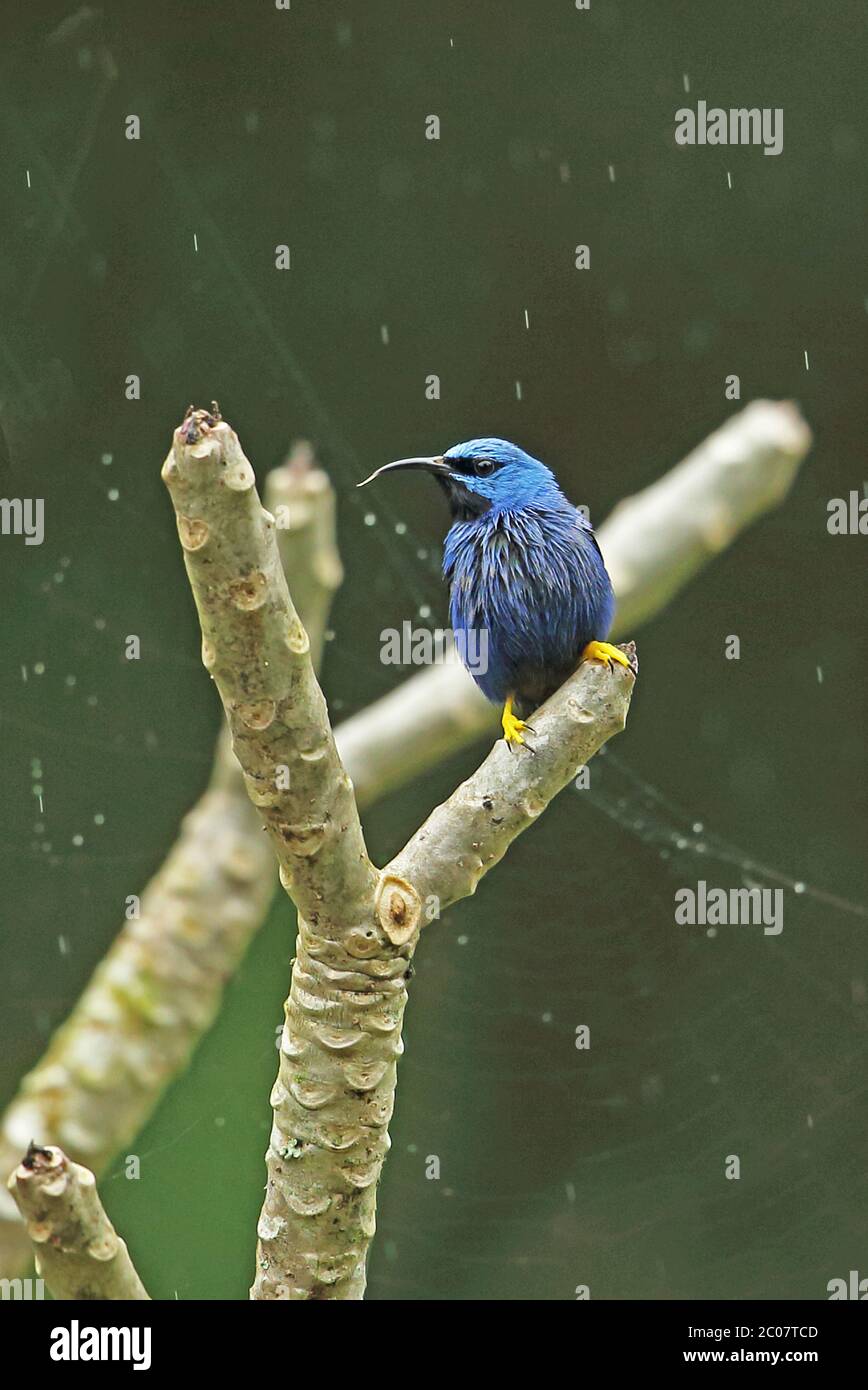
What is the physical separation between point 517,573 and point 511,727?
1.69ft

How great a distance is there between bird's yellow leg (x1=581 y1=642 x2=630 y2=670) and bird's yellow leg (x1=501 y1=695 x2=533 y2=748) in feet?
0.53

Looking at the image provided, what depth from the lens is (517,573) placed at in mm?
3188

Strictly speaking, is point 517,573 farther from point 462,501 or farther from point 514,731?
point 514,731

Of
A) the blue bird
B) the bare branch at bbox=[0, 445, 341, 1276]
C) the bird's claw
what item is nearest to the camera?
the bird's claw

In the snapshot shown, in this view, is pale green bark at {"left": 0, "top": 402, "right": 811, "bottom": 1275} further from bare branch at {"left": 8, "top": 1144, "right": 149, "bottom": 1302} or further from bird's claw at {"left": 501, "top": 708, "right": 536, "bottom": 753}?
bare branch at {"left": 8, "top": 1144, "right": 149, "bottom": 1302}

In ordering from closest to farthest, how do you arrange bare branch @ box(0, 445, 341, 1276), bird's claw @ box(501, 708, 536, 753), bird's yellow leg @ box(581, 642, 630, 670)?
1. bird's claw @ box(501, 708, 536, 753)
2. bird's yellow leg @ box(581, 642, 630, 670)
3. bare branch @ box(0, 445, 341, 1276)

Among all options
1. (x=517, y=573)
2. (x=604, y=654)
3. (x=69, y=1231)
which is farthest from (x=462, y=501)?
(x=69, y=1231)

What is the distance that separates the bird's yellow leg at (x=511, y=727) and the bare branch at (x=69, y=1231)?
0.90 m

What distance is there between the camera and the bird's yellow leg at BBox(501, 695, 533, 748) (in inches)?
95.5

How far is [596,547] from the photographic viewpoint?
3.29 metres

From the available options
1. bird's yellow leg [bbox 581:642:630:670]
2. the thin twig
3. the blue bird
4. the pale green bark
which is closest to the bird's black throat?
the blue bird

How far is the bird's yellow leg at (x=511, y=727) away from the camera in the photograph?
2426mm

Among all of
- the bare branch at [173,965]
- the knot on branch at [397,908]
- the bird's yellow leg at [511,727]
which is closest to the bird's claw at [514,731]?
the bird's yellow leg at [511,727]

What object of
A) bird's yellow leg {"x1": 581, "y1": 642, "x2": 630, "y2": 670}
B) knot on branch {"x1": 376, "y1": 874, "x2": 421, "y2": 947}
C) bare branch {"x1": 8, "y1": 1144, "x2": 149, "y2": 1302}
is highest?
bird's yellow leg {"x1": 581, "y1": 642, "x2": 630, "y2": 670}
